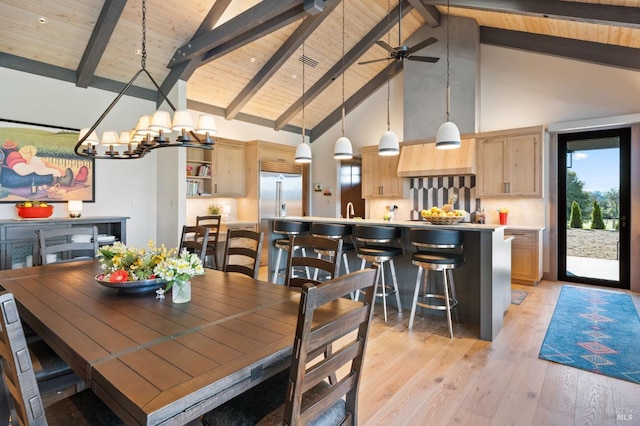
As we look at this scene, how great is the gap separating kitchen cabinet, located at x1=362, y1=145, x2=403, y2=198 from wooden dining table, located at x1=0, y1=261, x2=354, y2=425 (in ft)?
16.3

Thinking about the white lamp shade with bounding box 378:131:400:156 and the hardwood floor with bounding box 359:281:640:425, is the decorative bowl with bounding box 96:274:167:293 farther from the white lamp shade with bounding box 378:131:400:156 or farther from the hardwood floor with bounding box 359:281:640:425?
the white lamp shade with bounding box 378:131:400:156

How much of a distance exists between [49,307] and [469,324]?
3529 mm

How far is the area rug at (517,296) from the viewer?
445 cm

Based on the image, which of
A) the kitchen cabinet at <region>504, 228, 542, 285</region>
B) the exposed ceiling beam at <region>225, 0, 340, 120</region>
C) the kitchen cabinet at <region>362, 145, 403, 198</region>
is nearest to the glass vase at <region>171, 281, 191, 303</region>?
the exposed ceiling beam at <region>225, 0, 340, 120</region>

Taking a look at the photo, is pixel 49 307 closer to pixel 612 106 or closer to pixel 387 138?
pixel 387 138

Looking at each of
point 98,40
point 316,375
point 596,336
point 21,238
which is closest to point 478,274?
point 596,336

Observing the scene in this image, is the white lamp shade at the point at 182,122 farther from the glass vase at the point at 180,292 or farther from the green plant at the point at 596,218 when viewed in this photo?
the green plant at the point at 596,218

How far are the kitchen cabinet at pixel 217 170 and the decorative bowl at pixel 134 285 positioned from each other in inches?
171

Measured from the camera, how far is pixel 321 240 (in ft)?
7.54

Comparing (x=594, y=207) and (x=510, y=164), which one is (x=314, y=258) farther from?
(x=594, y=207)

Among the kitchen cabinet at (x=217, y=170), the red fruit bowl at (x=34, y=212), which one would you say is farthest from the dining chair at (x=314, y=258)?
the kitchen cabinet at (x=217, y=170)

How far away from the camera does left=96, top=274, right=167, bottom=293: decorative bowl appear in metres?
1.87

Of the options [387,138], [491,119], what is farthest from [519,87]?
[387,138]

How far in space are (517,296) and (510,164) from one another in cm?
211
